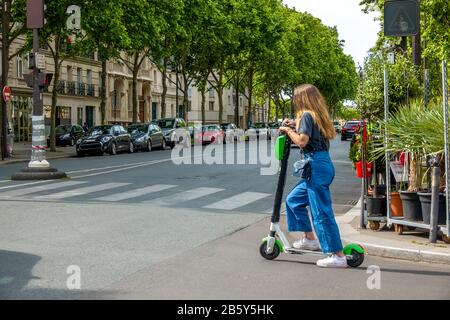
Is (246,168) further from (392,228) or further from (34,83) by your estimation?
(392,228)

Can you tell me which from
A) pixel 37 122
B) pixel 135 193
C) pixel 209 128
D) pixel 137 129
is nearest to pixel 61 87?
pixel 209 128

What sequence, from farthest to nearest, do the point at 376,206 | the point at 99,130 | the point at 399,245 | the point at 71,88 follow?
1. the point at 71,88
2. the point at 99,130
3. the point at 376,206
4. the point at 399,245

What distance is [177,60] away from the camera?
53938 mm

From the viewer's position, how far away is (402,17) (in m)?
10.3

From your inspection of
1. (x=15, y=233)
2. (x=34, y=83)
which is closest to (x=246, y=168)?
(x=34, y=83)

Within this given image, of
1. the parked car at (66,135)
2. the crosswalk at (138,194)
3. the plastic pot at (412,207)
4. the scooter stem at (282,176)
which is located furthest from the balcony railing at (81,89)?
the scooter stem at (282,176)

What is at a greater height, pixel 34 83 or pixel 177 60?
pixel 177 60

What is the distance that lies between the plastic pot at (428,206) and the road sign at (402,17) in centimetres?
292

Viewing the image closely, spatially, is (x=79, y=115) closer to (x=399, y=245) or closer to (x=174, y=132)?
(x=174, y=132)

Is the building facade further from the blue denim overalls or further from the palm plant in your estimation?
the blue denim overalls

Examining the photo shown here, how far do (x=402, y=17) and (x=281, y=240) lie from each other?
478 centimetres

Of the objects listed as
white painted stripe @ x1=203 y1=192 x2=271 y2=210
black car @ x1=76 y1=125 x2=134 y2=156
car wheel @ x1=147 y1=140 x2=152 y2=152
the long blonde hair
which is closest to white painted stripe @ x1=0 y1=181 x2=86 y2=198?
white painted stripe @ x1=203 y1=192 x2=271 y2=210

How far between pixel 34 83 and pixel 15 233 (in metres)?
9.88

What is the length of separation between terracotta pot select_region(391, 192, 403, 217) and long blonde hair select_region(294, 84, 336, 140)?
8.55 ft
